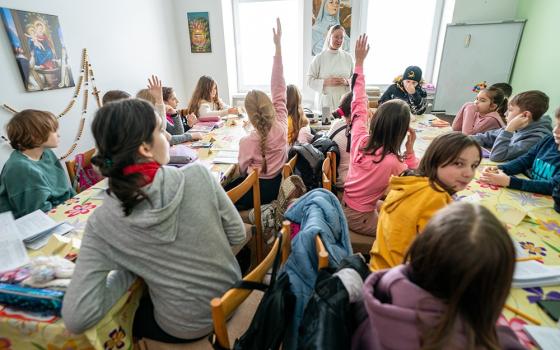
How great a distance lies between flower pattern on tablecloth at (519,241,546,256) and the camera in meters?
1.03

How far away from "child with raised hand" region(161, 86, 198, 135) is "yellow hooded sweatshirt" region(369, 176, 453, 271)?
2.25 m

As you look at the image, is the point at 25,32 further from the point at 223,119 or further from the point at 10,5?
the point at 223,119

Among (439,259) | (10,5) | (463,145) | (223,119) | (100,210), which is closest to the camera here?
(439,259)

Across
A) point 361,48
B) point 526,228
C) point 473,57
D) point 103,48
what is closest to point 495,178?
point 526,228

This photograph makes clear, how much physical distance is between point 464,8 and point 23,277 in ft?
15.9

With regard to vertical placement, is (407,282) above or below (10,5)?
below

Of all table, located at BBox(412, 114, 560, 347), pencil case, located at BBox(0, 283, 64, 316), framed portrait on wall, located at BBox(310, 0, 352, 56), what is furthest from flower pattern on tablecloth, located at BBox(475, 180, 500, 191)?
framed portrait on wall, located at BBox(310, 0, 352, 56)

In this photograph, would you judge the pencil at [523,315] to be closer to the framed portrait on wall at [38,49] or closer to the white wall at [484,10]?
the framed portrait on wall at [38,49]

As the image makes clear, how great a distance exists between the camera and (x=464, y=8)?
12.0 feet

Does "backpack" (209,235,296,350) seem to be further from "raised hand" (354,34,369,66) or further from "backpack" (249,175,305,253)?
"raised hand" (354,34,369,66)

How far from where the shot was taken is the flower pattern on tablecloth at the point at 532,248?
103 centimetres

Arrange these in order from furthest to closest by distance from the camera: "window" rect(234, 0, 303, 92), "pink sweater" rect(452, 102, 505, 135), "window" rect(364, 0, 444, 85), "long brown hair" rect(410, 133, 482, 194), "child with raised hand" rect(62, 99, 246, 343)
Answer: "window" rect(234, 0, 303, 92) → "window" rect(364, 0, 444, 85) → "pink sweater" rect(452, 102, 505, 135) → "long brown hair" rect(410, 133, 482, 194) → "child with raised hand" rect(62, 99, 246, 343)

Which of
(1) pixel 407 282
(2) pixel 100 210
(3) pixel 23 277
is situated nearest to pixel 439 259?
(1) pixel 407 282

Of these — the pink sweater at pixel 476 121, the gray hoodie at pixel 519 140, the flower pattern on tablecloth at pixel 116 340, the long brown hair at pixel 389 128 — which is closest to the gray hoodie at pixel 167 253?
the flower pattern on tablecloth at pixel 116 340
